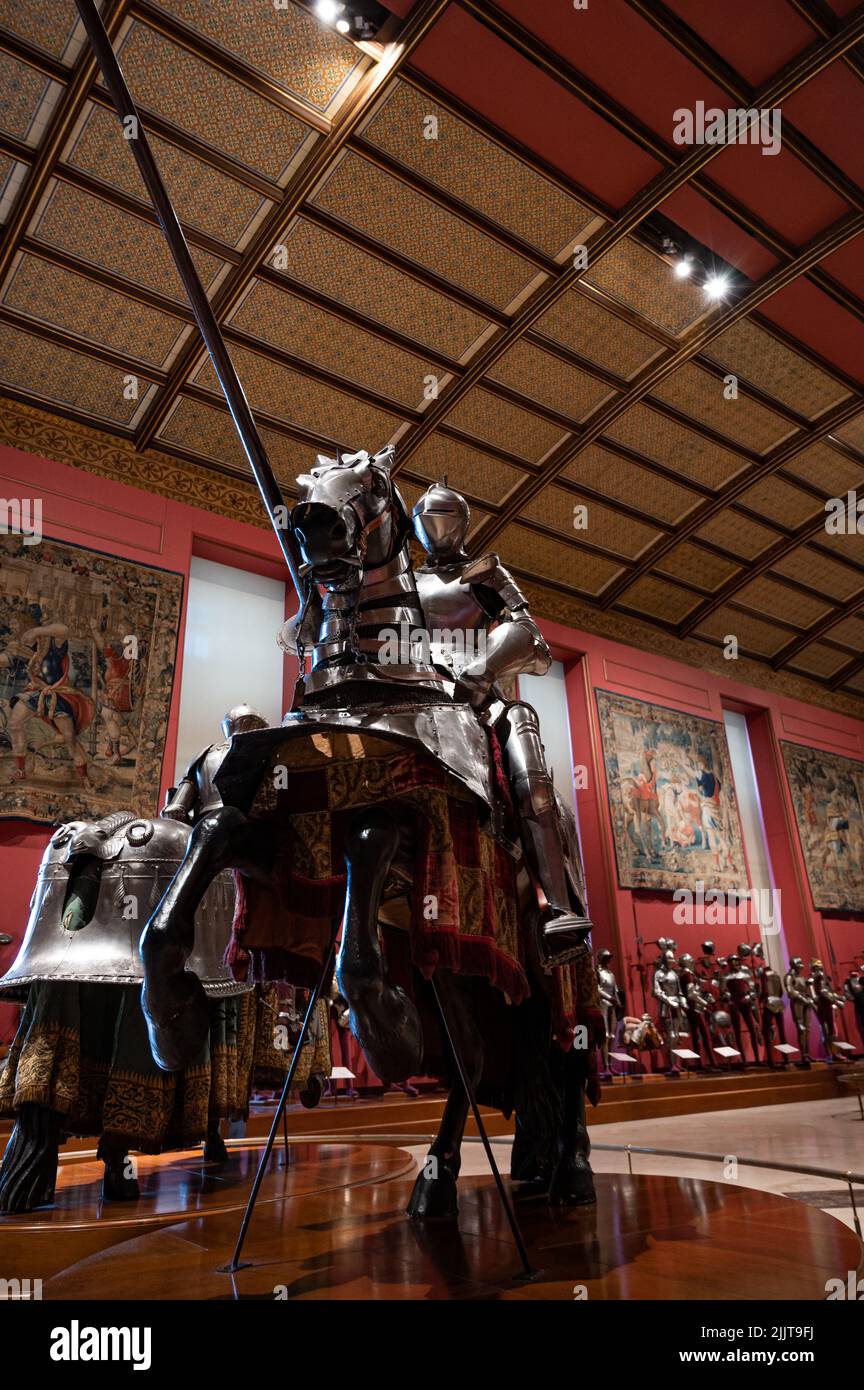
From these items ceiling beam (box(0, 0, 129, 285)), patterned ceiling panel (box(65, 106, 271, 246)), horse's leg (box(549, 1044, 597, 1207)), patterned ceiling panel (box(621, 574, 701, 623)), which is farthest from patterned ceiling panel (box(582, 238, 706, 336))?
horse's leg (box(549, 1044, 597, 1207))

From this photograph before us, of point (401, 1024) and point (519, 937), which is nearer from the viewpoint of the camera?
point (401, 1024)

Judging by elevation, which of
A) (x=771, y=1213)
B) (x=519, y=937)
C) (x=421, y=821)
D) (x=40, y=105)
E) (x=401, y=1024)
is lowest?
(x=771, y=1213)

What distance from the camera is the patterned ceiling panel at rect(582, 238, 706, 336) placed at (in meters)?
11.3

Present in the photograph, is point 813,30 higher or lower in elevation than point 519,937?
higher

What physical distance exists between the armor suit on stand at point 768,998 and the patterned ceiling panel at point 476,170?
11232 mm

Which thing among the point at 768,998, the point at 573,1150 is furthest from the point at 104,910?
the point at 768,998

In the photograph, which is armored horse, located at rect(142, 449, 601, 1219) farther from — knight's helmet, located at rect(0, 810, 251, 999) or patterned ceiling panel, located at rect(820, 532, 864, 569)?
patterned ceiling panel, located at rect(820, 532, 864, 569)

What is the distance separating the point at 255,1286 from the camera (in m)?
1.99

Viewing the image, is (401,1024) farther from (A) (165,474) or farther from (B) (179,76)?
(A) (165,474)

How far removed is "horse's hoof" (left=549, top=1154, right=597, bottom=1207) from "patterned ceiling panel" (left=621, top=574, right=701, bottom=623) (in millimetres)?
13703

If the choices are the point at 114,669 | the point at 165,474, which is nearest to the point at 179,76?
the point at 165,474

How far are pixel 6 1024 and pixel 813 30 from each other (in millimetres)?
12326

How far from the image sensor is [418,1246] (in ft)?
7.86

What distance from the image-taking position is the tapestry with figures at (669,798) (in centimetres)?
1488
